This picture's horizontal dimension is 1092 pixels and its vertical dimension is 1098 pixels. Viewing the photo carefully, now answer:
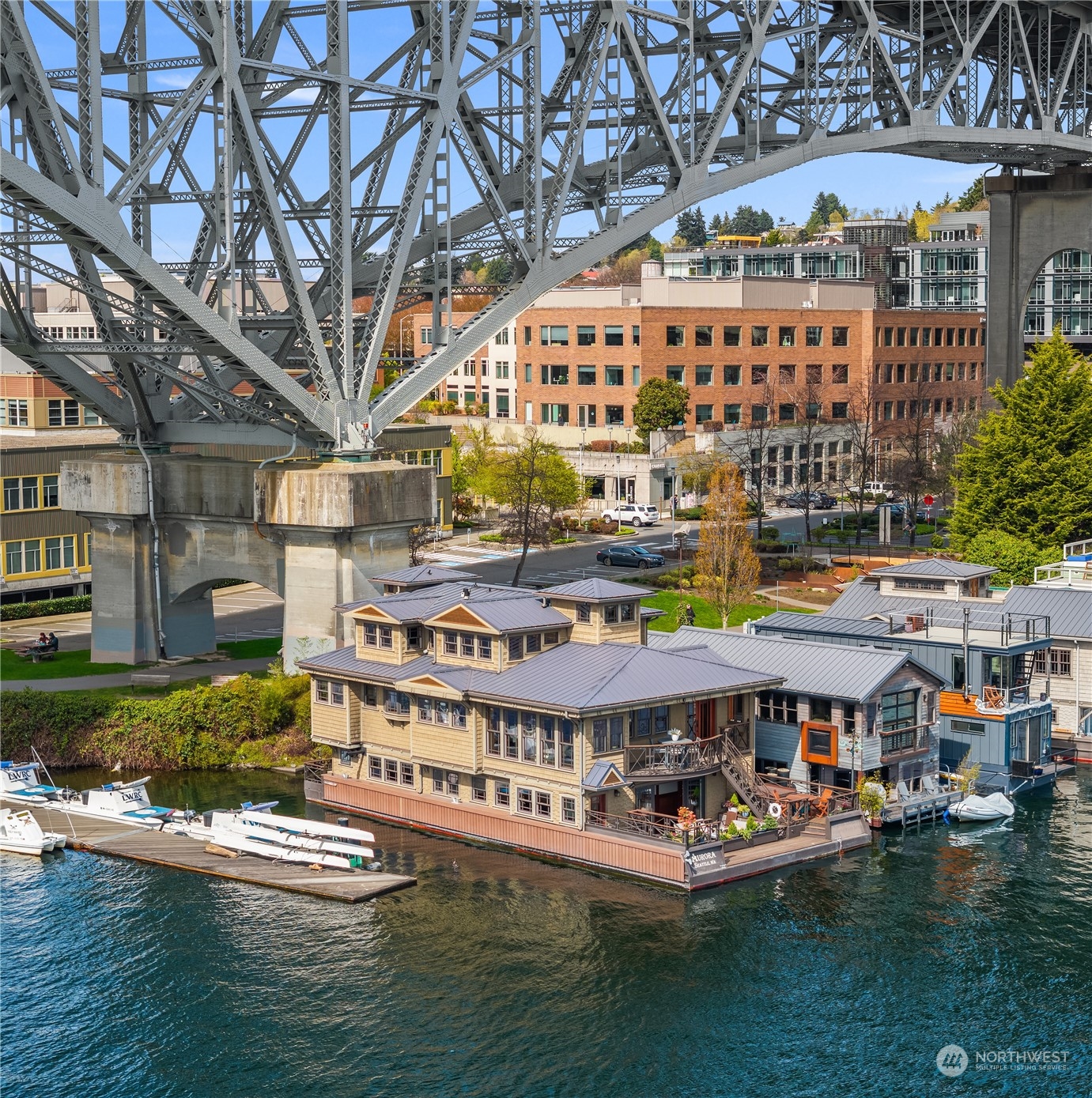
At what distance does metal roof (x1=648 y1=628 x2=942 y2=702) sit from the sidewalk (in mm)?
16505

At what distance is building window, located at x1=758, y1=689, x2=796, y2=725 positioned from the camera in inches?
2027

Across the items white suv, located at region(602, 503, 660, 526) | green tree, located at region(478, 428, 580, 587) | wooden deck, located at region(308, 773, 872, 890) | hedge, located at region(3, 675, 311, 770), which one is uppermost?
green tree, located at region(478, 428, 580, 587)

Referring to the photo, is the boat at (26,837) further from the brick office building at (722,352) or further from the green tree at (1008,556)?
the brick office building at (722,352)

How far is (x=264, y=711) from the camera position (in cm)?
5734

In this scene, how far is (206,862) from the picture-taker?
46.9m

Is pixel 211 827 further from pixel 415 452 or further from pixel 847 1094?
pixel 415 452

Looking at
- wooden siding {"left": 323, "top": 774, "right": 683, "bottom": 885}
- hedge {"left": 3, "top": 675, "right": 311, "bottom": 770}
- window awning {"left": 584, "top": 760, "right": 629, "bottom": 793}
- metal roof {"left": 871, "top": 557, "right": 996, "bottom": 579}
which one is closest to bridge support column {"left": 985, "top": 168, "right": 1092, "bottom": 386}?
metal roof {"left": 871, "top": 557, "right": 996, "bottom": 579}

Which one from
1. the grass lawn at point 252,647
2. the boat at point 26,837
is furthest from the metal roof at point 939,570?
the boat at point 26,837

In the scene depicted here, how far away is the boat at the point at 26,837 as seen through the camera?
47.9 metres

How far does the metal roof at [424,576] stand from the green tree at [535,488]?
29205 mm

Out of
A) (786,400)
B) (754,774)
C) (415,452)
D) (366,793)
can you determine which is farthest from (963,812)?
(786,400)

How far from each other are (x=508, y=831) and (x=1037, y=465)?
3990 centimetres

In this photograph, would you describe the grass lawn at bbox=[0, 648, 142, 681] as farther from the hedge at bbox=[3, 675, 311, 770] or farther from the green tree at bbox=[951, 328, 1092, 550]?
the green tree at bbox=[951, 328, 1092, 550]

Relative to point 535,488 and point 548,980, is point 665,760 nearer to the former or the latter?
point 548,980
